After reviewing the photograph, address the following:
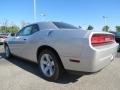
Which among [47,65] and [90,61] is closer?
[90,61]

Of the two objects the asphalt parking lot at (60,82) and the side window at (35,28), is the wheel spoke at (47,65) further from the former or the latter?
the side window at (35,28)

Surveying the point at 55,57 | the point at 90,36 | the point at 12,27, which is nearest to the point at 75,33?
the point at 90,36

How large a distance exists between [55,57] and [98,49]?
1.08 meters

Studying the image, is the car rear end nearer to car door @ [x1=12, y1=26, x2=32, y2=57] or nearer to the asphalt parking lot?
the asphalt parking lot

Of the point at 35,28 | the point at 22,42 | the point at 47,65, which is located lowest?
the point at 47,65

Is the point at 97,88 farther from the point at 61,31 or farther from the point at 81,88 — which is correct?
the point at 61,31

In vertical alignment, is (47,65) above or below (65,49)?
below

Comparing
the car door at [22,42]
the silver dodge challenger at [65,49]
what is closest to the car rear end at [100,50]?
the silver dodge challenger at [65,49]

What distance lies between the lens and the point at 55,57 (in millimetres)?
4570

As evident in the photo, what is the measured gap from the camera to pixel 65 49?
4246 millimetres

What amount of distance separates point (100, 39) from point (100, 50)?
0.38m

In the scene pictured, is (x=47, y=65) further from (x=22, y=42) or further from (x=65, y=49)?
(x=22, y=42)

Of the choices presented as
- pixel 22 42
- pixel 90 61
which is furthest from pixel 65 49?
pixel 22 42

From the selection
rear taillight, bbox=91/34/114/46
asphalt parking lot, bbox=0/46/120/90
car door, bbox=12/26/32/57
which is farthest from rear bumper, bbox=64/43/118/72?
car door, bbox=12/26/32/57
